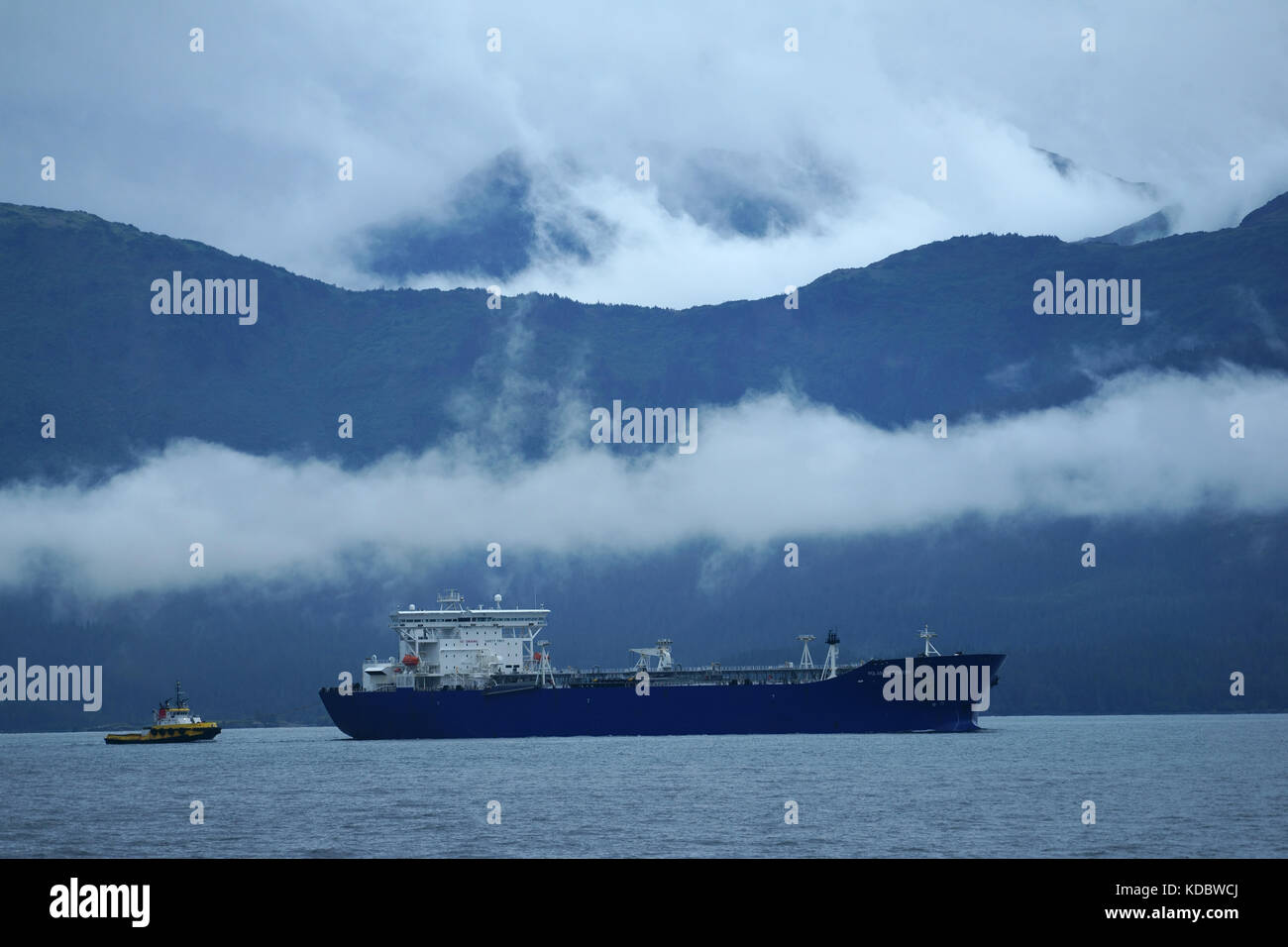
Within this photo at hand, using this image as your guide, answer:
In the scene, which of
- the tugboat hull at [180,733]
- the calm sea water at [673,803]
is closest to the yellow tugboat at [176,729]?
the tugboat hull at [180,733]

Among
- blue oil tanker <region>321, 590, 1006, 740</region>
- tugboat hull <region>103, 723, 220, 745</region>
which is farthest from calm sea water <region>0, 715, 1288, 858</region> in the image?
tugboat hull <region>103, 723, 220, 745</region>

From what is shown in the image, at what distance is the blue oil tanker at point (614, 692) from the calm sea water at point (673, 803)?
365 inches

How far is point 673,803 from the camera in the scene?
165 ft

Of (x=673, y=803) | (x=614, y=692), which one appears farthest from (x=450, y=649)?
(x=673, y=803)

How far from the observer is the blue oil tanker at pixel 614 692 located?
9912 cm

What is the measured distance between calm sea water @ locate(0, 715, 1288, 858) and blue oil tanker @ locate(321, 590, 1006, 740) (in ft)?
30.4

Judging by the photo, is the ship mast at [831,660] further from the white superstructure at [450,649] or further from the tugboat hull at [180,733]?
the tugboat hull at [180,733]

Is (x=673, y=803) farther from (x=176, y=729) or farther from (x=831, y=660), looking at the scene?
(x=176, y=729)

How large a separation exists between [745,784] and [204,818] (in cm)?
2200

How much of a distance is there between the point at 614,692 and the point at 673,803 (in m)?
52.3
